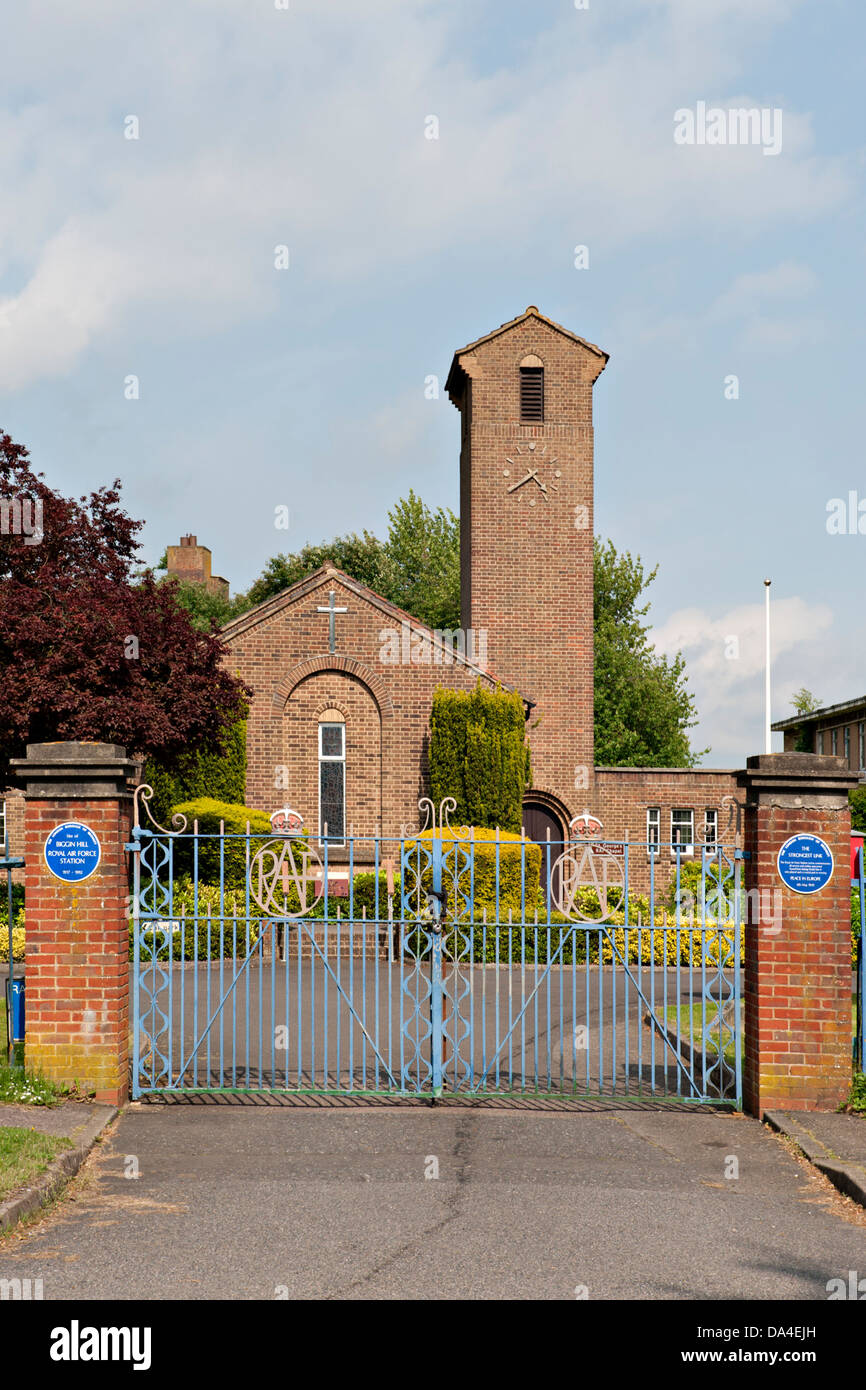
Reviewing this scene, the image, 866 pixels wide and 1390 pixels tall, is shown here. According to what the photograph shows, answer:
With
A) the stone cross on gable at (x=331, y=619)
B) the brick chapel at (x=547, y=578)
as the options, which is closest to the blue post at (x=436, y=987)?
the stone cross on gable at (x=331, y=619)

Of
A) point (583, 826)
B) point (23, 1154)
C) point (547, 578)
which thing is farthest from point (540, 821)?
point (23, 1154)

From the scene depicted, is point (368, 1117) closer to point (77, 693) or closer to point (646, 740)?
point (77, 693)

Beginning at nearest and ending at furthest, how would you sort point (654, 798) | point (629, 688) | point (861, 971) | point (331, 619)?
point (861, 971), point (331, 619), point (654, 798), point (629, 688)

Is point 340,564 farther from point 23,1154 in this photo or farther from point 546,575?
point 23,1154

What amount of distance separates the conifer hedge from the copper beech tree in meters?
5.14

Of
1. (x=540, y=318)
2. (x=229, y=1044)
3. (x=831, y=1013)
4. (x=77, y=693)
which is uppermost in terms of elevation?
(x=540, y=318)

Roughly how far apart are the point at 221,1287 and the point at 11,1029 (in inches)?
201

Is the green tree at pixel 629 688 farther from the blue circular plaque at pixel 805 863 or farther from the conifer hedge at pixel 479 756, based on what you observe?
the blue circular plaque at pixel 805 863

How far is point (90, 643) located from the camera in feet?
67.1

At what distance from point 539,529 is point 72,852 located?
22.6 m

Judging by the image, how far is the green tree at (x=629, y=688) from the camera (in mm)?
49531
